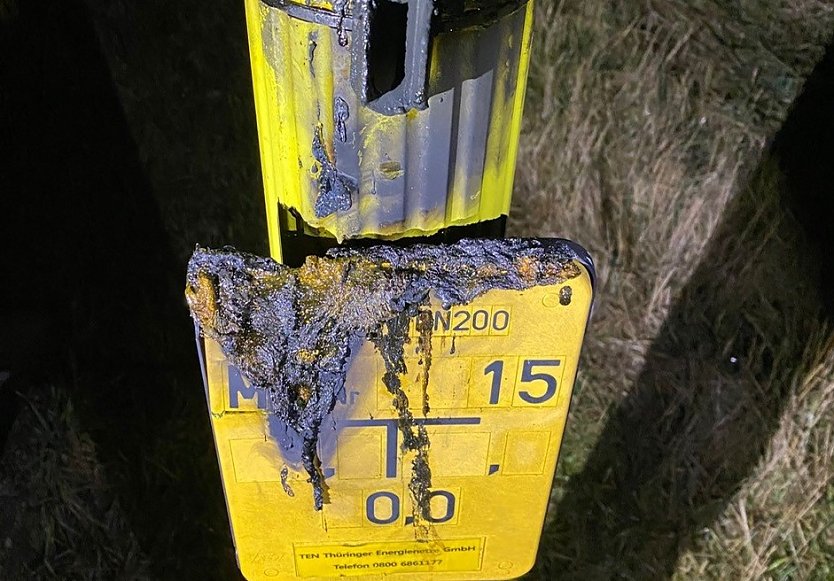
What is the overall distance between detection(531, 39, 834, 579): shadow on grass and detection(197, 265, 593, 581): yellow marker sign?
1012mm

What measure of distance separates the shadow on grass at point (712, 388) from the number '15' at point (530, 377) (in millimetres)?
1167

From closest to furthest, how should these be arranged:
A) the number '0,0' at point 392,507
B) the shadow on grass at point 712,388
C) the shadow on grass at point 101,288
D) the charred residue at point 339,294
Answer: the charred residue at point 339,294, the number '0,0' at point 392,507, the shadow on grass at point 101,288, the shadow on grass at point 712,388

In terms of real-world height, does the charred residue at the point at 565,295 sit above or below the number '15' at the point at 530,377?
above

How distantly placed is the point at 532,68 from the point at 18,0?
101cm

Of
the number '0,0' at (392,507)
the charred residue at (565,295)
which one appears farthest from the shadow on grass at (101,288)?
the charred residue at (565,295)

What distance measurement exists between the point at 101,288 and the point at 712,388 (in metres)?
1.37

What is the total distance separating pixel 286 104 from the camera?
0.69 metres

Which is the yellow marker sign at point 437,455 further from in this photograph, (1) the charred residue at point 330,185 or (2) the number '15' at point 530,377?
(1) the charred residue at point 330,185

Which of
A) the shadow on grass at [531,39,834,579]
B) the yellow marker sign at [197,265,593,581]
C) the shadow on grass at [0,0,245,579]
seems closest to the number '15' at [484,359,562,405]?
the yellow marker sign at [197,265,593,581]

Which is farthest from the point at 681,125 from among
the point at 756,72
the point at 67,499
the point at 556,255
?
the point at 67,499

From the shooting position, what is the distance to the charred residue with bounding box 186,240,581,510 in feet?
2.07

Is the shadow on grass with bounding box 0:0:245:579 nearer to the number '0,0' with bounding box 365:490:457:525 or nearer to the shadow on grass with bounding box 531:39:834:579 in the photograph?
the shadow on grass with bounding box 531:39:834:579

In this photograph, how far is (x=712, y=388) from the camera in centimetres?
185

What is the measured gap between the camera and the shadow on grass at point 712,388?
68.1 inches
